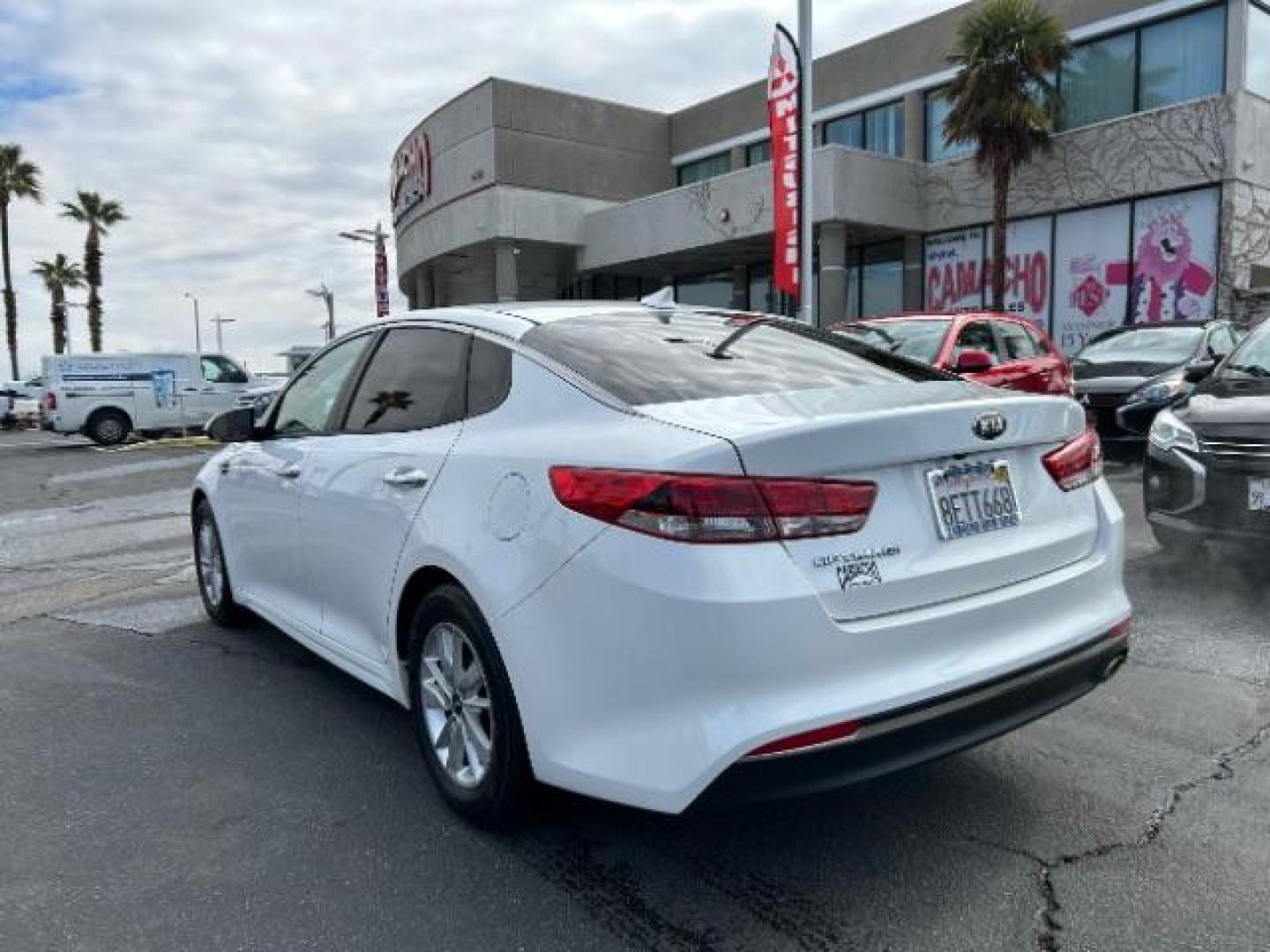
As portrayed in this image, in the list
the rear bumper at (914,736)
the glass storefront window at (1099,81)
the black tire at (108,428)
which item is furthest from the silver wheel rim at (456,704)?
the glass storefront window at (1099,81)

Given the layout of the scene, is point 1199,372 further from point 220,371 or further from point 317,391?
point 220,371

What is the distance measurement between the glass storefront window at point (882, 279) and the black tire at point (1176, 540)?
17.9 m

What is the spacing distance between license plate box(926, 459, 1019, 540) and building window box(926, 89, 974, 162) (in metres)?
21.5

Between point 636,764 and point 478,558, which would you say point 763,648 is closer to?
point 636,764

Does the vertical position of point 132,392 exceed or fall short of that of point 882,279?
it falls short

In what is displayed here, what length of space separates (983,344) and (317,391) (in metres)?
7.35

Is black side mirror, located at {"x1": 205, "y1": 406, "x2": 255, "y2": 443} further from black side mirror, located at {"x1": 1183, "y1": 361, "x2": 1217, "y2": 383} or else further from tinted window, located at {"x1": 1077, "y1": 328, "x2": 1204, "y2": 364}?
tinted window, located at {"x1": 1077, "y1": 328, "x2": 1204, "y2": 364}

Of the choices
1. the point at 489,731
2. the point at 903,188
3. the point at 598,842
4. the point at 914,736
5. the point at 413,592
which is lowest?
the point at 598,842

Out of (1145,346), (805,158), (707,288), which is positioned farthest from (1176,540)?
(707,288)

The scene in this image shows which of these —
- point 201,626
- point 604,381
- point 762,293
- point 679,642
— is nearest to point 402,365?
point 604,381

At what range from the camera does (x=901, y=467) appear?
249 centimetres

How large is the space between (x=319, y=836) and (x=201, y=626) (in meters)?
2.77

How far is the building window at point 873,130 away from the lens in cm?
2434

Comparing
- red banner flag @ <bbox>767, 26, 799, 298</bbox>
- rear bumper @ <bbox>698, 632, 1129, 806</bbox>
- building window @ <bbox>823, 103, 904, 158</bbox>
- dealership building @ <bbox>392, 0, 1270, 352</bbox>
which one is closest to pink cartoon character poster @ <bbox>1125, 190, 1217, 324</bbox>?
dealership building @ <bbox>392, 0, 1270, 352</bbox>
